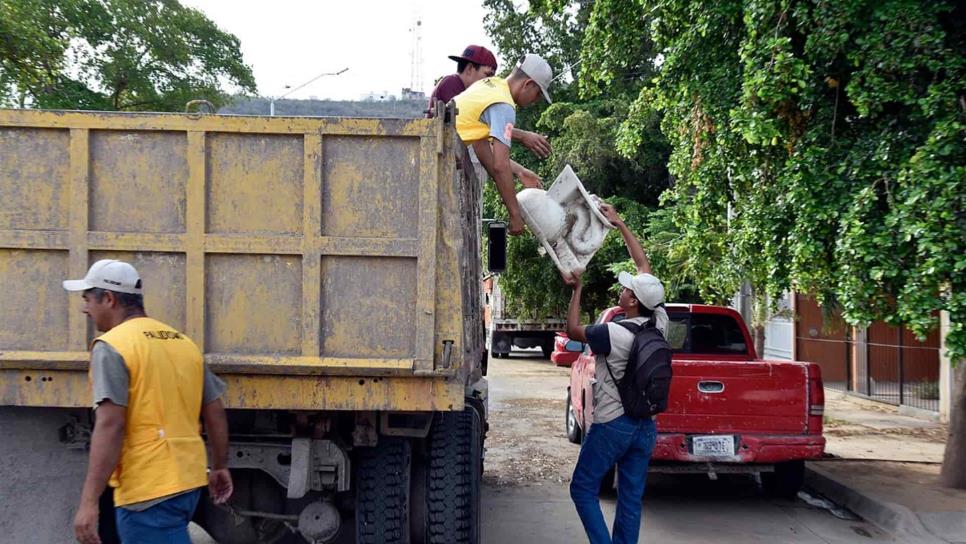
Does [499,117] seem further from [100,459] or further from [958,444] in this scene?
[958,444]

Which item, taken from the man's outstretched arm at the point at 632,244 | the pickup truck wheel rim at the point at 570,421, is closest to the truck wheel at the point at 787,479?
the pickup truck wheel rim at the point at 570,421

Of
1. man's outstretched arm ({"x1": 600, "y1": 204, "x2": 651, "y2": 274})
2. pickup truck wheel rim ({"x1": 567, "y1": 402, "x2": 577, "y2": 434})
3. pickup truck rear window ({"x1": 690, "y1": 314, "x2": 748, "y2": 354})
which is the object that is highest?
man's outstretched arm ({"x1": 600, "y1": 204, "x2": 651, "y2": 274})

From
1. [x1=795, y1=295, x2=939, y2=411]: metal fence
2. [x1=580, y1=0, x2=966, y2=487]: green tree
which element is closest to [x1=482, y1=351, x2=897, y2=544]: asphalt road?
[x1=580, y1=0, x2=966, y2=487]: green tree

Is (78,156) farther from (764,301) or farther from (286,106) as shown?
(286,106)

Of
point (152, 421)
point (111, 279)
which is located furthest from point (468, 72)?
point (152, 421)

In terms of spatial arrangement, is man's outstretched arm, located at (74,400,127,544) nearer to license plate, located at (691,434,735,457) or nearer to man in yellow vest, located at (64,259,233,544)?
man in yellow vest, located at (64,259,233,544)

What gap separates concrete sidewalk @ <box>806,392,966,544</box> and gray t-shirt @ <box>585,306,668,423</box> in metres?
3.30

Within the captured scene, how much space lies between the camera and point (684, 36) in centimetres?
847

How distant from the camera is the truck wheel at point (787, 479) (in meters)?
7.91

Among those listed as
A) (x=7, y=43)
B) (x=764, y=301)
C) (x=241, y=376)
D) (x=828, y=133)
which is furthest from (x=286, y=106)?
(x=241, y=376)

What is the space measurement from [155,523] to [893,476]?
25.2ft

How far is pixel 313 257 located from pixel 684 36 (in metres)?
5.71

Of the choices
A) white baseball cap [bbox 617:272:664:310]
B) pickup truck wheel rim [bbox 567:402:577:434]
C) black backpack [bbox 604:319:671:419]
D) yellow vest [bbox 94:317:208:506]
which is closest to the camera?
yellow vest [bbox 94:317:208:506]

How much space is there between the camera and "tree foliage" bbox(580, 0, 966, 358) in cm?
617
